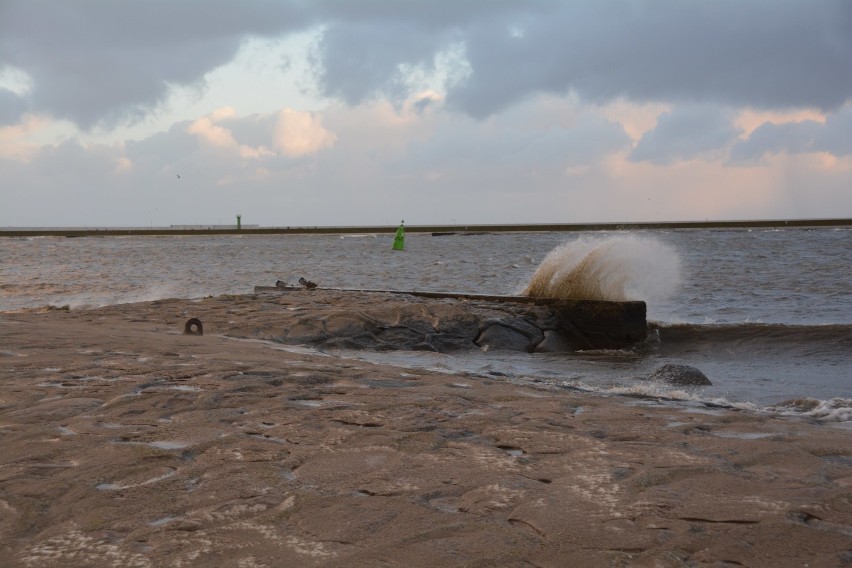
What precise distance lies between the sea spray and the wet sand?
6159 mm

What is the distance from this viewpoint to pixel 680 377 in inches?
314

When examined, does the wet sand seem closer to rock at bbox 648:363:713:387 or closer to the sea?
the sea

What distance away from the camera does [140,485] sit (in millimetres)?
3744

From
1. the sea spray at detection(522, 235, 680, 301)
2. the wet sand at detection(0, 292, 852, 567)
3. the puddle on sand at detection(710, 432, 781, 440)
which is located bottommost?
the puddle on sand at detection(710, 432, 781, 440)

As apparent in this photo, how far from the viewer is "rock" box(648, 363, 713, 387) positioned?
7.89 metres

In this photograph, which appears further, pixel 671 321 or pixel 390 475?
pixel 671 321

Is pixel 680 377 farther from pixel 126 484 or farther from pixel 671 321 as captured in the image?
pixel 126 484

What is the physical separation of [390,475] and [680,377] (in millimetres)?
4857

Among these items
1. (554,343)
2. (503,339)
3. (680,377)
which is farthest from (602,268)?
(680,377)

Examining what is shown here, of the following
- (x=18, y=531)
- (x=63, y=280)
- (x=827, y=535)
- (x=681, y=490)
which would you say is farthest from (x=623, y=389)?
(x=63, y=280)

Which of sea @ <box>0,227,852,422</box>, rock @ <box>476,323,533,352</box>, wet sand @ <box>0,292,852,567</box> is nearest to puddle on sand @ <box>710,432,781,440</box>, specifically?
wet sand @ <box>0,292,852,567</box>

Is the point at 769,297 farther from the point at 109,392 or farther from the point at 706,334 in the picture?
the point at 109,392

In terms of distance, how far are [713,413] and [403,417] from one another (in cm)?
222

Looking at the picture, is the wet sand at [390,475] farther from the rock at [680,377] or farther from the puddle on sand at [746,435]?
the rock at [680,377]
